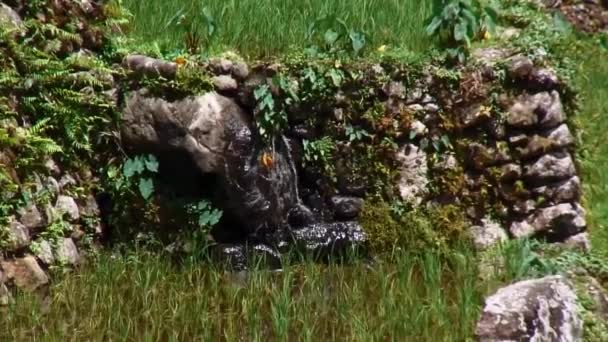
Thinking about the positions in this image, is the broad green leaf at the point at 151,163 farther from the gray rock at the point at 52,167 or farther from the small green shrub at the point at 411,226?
the small green shrub at the point at 411,226

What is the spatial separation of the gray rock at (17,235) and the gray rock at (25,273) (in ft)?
0.27

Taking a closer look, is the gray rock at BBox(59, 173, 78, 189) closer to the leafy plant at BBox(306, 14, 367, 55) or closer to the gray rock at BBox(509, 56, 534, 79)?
the leafy plant at BBox(306, 14, 367, 55)

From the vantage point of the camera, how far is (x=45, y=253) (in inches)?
218

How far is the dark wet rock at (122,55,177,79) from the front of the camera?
19.8 feet

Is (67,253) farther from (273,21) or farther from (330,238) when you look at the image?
(273,21)

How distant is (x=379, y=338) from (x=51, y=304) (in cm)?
192

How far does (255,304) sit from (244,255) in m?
1.09

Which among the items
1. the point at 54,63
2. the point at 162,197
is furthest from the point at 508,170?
the point at 54,63

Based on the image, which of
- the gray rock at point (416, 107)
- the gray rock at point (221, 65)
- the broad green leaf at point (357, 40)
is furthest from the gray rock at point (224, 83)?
the gray rock at point (416, 107)

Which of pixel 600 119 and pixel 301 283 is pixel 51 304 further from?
pixel 600 119

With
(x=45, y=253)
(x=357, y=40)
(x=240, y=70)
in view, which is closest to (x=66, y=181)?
(x=45, y=253)

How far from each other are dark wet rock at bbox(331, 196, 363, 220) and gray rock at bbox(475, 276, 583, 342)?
1.93 metres

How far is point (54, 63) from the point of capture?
5785 millimetres

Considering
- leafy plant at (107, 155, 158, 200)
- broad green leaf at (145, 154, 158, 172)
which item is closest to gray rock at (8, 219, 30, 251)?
leafy plant at (107, 155, 158, 200)
